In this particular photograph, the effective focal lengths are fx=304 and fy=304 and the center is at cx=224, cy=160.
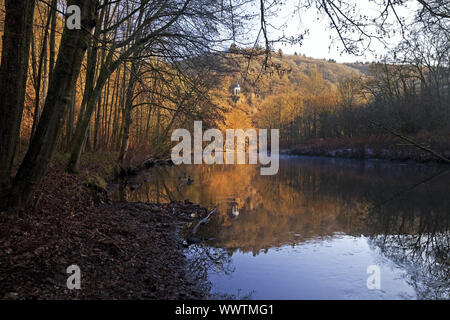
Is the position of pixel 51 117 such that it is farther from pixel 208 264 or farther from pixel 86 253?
pixel 208 264

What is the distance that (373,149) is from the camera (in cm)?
3153

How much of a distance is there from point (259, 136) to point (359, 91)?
30739 mm

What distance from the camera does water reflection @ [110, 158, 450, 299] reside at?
15.7ft

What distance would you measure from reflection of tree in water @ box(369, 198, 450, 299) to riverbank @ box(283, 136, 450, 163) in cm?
969

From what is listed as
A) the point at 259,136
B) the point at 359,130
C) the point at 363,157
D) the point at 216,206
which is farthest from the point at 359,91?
the point at 216,206

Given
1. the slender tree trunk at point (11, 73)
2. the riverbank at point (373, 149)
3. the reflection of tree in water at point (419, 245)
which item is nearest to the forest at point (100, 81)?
the slender tree trunk at point (11, 73)

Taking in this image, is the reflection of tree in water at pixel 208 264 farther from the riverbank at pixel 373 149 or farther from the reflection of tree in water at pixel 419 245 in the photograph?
the riverbank at pixel 373 149

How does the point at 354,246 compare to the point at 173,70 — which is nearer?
the point at 354,246

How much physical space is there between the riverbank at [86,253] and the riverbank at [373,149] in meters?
16.3

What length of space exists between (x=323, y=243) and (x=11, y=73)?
6.82 metres

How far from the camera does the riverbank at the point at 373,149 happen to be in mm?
23197

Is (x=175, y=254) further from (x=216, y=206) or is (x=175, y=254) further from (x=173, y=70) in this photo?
(x=173, y=70)

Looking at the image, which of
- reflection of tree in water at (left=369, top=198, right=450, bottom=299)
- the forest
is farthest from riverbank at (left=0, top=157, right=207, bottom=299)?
reflection of tree in water at (left=369, top=198, right=450, bottom=299)

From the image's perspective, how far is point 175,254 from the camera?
5645 mm
